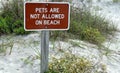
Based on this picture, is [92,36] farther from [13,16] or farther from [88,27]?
[13,16]

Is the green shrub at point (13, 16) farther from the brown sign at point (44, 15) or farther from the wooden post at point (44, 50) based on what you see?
the brown sign at point (44, 15)

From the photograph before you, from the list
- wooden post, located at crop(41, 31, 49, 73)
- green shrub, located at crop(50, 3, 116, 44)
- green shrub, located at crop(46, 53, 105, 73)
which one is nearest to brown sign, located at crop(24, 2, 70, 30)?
wooden post, located at crop(41, 31, 49, 73)

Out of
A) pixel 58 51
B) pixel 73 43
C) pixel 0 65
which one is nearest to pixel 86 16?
pixel 73 43

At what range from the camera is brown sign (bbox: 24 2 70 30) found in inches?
158

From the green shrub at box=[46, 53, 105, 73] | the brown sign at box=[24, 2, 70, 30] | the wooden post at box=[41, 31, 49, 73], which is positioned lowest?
the green shrub at box=[46, 53, 105, 73]

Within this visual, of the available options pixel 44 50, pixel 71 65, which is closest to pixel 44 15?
pixel 44 50

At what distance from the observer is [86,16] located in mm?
6773

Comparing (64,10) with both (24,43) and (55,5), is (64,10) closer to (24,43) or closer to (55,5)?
(55,5)

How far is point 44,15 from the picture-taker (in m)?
4.04

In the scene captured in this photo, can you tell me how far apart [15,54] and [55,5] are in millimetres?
1433

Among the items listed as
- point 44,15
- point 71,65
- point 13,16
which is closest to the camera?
point 44,15

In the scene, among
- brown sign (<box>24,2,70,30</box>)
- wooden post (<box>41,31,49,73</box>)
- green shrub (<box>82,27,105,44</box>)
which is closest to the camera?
brown sign (<box>24,2,70,30</box>)

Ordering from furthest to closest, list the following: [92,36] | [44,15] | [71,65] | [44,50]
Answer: [92,36] → [71,65] → [44,50] → [44,15]

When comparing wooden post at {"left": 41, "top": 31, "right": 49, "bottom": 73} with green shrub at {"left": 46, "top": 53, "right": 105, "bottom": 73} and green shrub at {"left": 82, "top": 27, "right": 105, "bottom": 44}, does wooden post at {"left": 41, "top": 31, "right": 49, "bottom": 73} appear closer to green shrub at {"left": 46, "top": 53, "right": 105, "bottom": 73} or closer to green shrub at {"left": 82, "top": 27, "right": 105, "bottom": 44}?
green shrub at {"left": 46, "top": 53, "right": 105, "bottom": 73}
